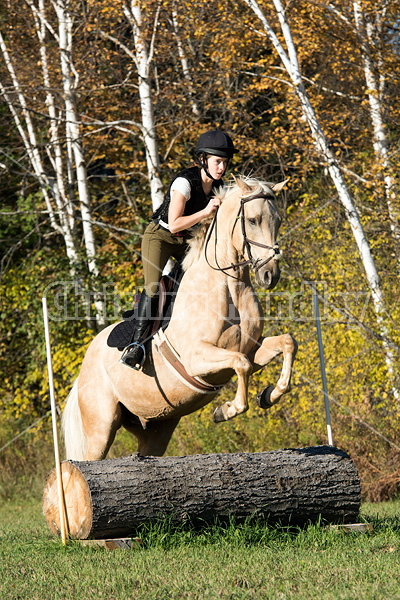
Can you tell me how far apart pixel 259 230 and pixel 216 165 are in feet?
2.38

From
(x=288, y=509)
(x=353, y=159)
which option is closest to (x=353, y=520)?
(x=288, y=509)

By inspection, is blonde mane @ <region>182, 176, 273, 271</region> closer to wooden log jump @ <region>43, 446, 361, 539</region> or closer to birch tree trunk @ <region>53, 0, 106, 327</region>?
wooden log jump @ <region>43, 446, 361, 539</region>

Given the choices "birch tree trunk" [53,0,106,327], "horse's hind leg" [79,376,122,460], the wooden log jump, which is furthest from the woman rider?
"birch tree trunk" [53,0,106,327]

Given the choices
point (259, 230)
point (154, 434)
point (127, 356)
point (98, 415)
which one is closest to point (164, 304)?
point (127, 356)

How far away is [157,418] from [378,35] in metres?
7.93

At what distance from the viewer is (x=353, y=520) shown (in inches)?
215

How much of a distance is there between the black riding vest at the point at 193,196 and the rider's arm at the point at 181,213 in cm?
17

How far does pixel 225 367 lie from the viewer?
4.93m

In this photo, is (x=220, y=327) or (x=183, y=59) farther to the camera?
(x=183, y=59)

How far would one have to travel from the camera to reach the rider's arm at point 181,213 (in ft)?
17.3

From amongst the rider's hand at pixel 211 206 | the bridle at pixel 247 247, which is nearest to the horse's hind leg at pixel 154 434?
the bridle at pixel 247 247

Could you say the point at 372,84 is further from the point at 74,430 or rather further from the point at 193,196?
the point at 74,430

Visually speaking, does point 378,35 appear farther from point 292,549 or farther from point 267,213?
point 292,549

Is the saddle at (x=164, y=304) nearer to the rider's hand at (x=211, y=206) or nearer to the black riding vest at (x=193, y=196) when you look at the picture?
the black riding vest at (x=193, y=196)
